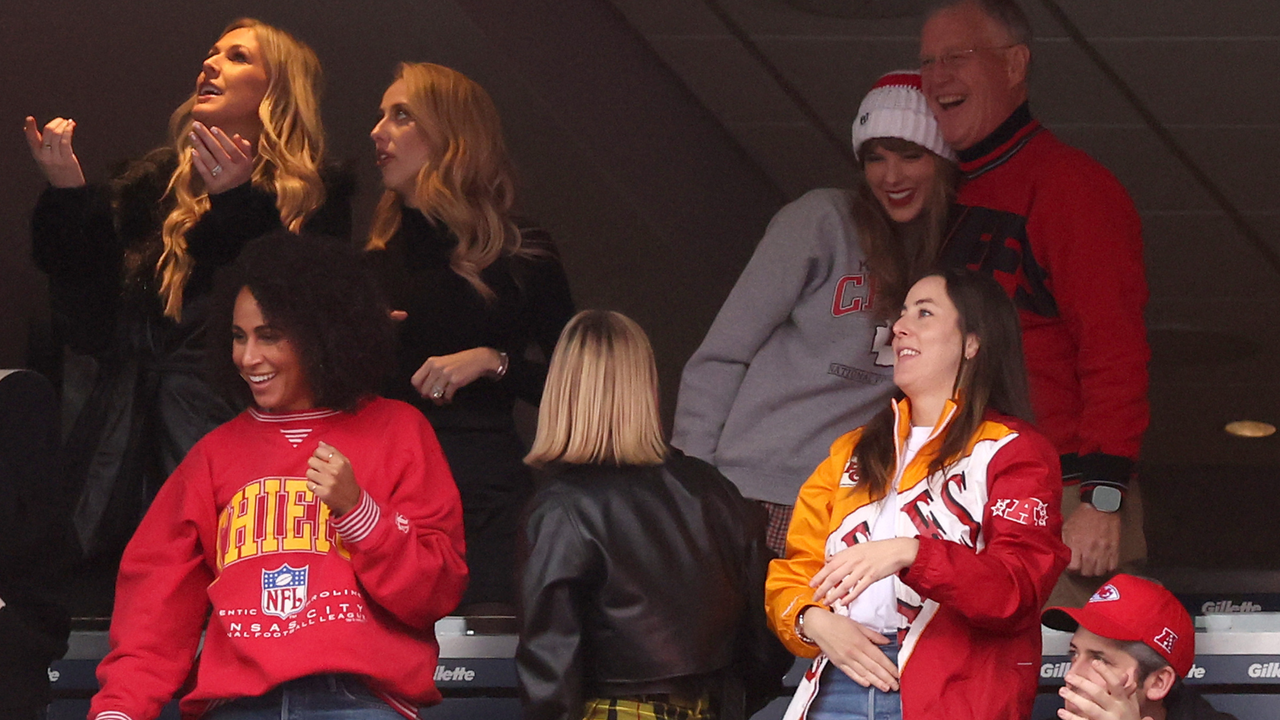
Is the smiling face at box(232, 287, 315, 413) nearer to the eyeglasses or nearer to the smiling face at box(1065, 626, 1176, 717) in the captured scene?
the smiling face at box(1065, 626, 1176, 717)

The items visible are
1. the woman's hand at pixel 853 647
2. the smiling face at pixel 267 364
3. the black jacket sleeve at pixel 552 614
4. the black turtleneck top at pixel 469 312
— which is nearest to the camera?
the woman's hand at pixel 853 647

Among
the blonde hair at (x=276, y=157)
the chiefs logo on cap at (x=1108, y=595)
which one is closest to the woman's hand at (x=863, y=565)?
the chiefs logo on cap at (x=1108, y=595)

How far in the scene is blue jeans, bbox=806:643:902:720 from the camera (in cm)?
269

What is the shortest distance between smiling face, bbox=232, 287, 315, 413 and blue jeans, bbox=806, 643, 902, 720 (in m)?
1.07

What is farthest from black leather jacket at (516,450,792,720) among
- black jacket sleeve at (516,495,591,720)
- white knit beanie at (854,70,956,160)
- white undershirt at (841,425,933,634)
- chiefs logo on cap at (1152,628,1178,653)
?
white knit beanie at (854,70,956,160)

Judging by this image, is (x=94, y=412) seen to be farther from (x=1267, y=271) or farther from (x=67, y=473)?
(x=1267, y=271)

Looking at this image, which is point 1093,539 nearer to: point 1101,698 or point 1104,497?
point 1104,497

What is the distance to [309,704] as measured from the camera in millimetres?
2854

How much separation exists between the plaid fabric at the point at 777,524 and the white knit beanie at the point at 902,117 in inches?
32.6

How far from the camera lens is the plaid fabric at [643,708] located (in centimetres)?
306

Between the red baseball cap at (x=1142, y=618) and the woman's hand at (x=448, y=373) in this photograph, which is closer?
the red baseball cap at (x=1142, y=618)

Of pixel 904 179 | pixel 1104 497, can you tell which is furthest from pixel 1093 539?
pixel 904 179

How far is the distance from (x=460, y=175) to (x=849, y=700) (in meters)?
1.65

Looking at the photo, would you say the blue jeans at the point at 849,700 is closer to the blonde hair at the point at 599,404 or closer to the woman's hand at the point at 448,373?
the blonde hair at the point at 599,404
